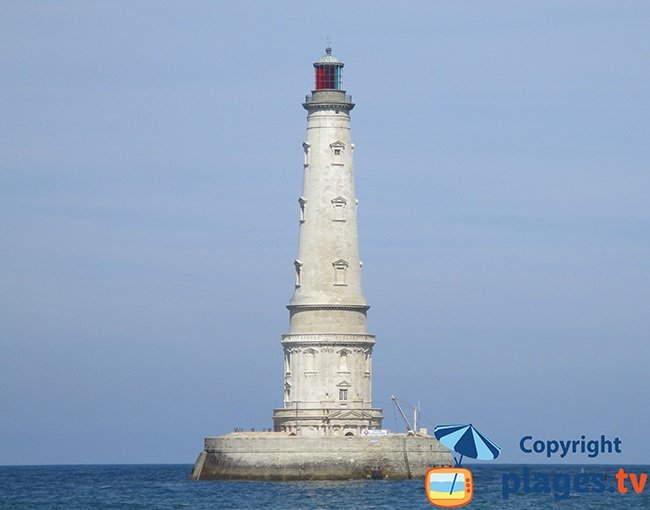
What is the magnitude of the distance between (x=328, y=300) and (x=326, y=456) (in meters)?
8.45

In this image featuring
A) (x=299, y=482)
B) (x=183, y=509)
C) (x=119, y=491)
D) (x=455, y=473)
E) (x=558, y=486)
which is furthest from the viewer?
(x=119, y=491)

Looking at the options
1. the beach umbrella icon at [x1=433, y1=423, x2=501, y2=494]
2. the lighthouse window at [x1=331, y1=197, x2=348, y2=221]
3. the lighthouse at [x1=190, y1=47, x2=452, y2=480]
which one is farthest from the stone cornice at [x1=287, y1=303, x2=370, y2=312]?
the beach umbrella icon at [x1=433, y1=423, x2=501, y2=494]

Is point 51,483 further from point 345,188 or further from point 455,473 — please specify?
point 455,473

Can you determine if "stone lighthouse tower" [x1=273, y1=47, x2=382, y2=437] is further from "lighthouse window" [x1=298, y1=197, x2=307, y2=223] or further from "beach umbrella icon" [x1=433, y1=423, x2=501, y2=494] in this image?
"beach umbrella icon" [x1=433, y1=423, x2=501, y2=494]

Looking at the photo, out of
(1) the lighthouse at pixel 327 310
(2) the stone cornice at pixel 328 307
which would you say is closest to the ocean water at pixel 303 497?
(1) the lighthouse at pixel 327 310

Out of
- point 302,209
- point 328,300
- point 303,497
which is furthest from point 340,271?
point 303,497

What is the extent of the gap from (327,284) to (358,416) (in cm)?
677

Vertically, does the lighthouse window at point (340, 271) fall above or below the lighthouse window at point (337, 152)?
below

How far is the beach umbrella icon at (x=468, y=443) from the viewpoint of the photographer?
58500mm

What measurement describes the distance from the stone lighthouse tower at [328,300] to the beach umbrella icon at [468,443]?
37238 millimetres

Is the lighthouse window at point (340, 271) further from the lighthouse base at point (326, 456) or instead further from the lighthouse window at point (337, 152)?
the lighthouse base at point (326, 456)

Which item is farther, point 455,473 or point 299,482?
point 299,482

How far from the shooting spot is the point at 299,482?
94.8 metres

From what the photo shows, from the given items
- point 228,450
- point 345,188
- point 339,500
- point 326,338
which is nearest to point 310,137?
point 345,188
